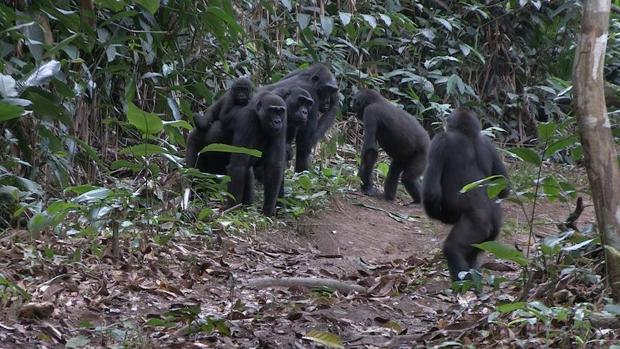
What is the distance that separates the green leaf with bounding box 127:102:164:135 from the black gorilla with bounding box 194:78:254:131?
144 inches

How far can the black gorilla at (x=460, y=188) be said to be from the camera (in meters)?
7.17

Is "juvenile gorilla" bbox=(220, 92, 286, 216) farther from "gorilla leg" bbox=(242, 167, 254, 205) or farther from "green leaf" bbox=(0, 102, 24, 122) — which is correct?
"green leaf" bbox=(0, 102, 24, 122)

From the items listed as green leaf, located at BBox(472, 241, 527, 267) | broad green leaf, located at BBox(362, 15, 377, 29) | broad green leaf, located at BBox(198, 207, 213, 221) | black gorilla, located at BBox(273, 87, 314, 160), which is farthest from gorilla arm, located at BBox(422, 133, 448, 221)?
broad green leaf, located at BBox(362, 15, 377, 29)

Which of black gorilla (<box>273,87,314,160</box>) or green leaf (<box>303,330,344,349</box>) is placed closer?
green leaf (<box>303,330,344,349</box>)

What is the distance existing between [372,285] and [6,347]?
3.09m

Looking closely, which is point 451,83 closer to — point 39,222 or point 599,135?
point 39,222

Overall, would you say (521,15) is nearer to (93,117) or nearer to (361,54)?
(361,54)

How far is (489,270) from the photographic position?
24.7 feet

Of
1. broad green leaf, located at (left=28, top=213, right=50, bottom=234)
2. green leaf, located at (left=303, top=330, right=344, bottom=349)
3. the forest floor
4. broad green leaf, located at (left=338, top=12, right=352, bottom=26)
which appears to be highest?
broad green leaf, located at (left=338, top=12, right=352, bottom=26)

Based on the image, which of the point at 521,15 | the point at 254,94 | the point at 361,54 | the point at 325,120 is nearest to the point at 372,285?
the point at 254,94

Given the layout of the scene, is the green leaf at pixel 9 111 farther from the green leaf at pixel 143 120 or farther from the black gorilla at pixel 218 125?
the black gorilla at pixel 218 125

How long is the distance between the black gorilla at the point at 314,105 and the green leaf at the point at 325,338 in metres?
6.13

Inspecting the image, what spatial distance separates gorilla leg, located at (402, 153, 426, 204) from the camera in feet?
37.8

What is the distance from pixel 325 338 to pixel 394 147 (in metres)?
6.55
